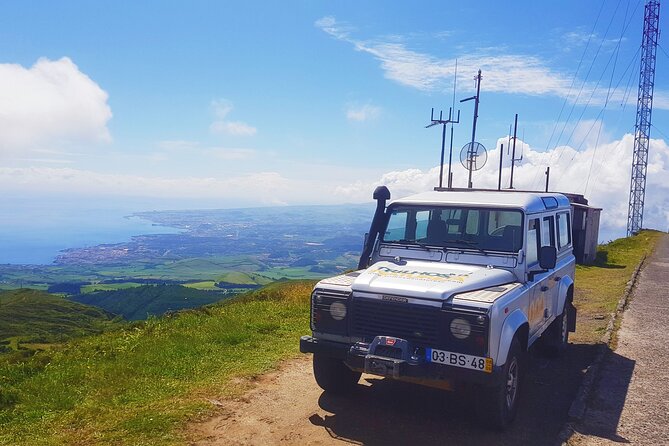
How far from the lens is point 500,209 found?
249 inches

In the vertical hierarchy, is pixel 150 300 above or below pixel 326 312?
below

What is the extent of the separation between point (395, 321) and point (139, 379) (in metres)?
3.60

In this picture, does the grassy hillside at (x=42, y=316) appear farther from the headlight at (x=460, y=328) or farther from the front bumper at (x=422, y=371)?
the headlight at (x=460, y=328)

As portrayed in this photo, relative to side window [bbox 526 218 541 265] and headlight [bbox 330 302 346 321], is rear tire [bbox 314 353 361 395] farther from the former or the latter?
side window [bbox 526 218 541 265]

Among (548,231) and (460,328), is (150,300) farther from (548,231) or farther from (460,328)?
(460,328)

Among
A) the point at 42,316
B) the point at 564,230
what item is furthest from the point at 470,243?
the point at 42,316

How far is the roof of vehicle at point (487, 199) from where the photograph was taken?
6406mm

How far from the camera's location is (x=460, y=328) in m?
4.92

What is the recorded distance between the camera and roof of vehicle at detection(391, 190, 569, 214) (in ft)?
21.0

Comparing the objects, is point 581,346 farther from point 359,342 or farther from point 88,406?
point 88,406

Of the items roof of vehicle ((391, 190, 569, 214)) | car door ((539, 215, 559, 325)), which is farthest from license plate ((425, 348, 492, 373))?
car door ((539, 215, 559, 325))

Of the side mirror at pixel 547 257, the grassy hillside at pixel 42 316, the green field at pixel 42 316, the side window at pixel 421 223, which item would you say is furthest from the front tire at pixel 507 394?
the grassy hillside at pixel 42 316

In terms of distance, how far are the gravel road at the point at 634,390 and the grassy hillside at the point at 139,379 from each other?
4246 mm

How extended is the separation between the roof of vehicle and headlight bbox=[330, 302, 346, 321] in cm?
195
